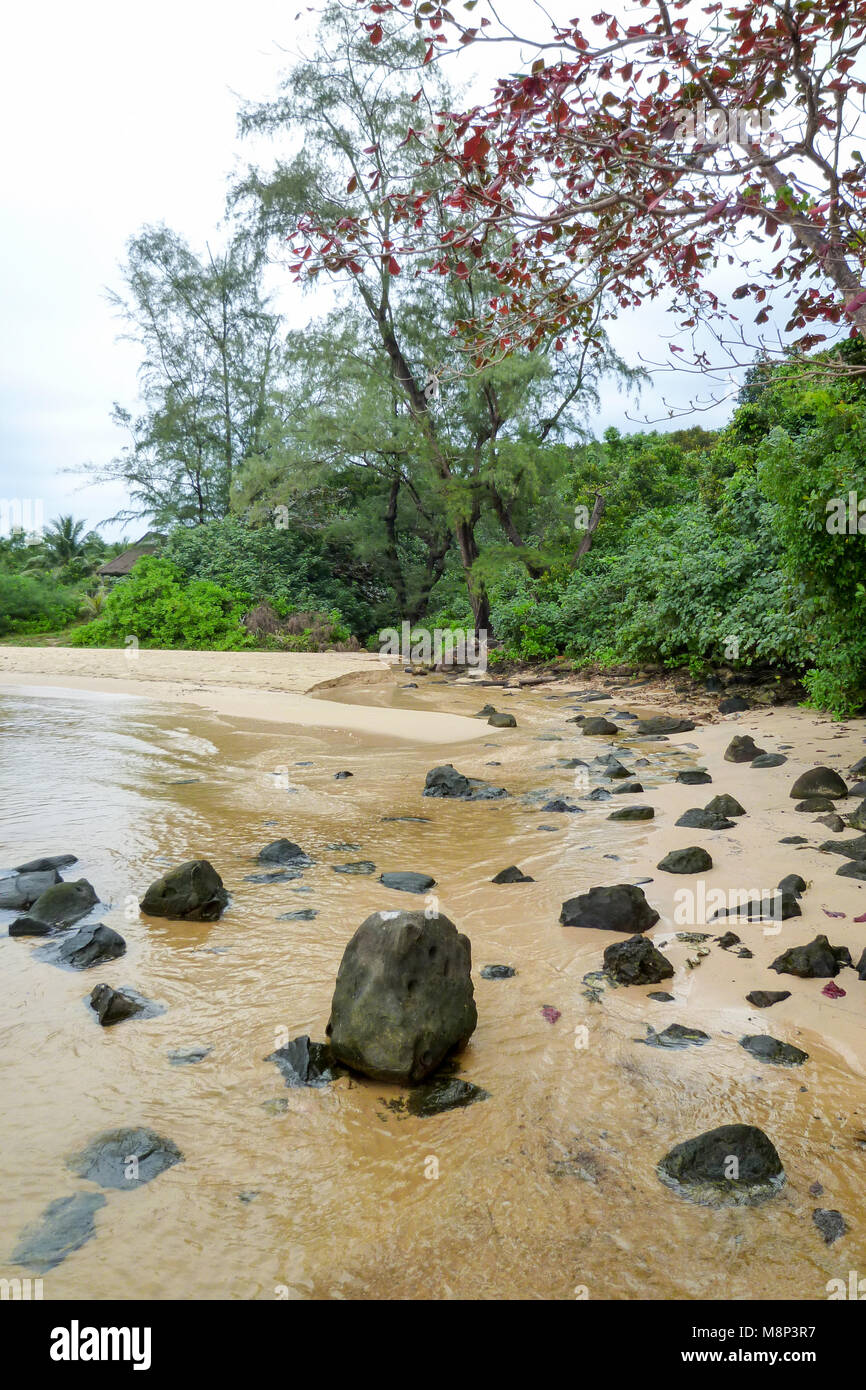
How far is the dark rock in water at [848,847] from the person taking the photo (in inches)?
179

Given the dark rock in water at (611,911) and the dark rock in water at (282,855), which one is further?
the dark rock in water at (282,855)

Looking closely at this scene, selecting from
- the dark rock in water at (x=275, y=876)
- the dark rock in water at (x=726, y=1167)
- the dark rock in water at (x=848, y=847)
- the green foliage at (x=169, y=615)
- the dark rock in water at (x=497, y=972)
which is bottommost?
the dark rock in water at (x=726, y=1167)

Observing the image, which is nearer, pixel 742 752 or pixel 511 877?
pixel 511 877

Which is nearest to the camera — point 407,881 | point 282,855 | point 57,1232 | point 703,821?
point 57,1232

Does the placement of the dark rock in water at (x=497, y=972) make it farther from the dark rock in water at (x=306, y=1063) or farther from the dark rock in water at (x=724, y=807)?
the dark rock in water at (x=724, y=807)

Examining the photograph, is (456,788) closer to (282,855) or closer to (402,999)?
(282,855)

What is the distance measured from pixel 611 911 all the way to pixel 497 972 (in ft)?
2.36

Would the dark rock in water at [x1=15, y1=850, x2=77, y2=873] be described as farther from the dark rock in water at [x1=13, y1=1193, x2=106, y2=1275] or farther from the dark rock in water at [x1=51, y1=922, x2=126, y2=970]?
the dark rock in water at [x1=13, y1=1193, x2=106, y2=1275]

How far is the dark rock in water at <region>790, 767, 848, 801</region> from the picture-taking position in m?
5.91

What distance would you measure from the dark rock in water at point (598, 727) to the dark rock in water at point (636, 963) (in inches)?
246

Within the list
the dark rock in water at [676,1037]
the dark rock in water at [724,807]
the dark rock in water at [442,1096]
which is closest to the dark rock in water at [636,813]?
the dark rock in water at [724,807]

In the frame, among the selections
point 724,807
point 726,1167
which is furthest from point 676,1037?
point 724,807

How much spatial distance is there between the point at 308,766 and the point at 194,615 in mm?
13249

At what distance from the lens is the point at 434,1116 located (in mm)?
2652
